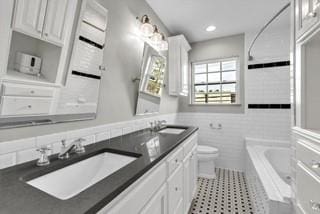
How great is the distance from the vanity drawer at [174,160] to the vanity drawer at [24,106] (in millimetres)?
850

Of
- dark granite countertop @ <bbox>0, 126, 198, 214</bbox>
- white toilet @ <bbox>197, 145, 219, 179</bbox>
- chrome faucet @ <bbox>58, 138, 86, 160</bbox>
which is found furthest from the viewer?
white toilet @ <bbox>197, 145, 219, 179</bbox>

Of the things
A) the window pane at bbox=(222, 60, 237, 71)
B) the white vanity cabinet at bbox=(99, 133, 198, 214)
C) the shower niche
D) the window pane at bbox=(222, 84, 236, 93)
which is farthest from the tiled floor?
the window pane at bbox=(222, 60, 237, 71)

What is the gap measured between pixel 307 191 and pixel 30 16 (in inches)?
69.9

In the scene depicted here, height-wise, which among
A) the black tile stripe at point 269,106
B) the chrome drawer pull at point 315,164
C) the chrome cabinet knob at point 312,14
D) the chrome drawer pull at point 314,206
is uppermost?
the chrome cabinet knob at point 312,14

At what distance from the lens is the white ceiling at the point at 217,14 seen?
2.08 m

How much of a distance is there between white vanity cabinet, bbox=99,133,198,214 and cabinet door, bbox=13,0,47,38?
2.85 ft

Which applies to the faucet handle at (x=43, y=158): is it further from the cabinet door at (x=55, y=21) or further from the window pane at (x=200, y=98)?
the window pane at (x=200, y=98)

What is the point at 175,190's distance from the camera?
1281 millimetres

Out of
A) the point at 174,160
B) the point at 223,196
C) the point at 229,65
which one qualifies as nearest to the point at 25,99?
the point at 174,160

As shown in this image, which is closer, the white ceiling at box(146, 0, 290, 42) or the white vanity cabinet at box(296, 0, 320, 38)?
the white vanity cabinet at box(296, 0, 320, 38)

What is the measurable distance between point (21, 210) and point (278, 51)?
3501mm

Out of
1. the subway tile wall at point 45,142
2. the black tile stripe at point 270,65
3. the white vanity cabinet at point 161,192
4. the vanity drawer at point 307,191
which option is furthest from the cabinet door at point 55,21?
the black tile stripe at point 270,65

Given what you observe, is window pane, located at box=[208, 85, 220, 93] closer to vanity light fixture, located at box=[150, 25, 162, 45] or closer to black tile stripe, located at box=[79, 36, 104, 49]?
vanity light fixture, located at box=[150, 25, 162, 45]

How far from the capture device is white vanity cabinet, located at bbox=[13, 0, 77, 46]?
71 cm
